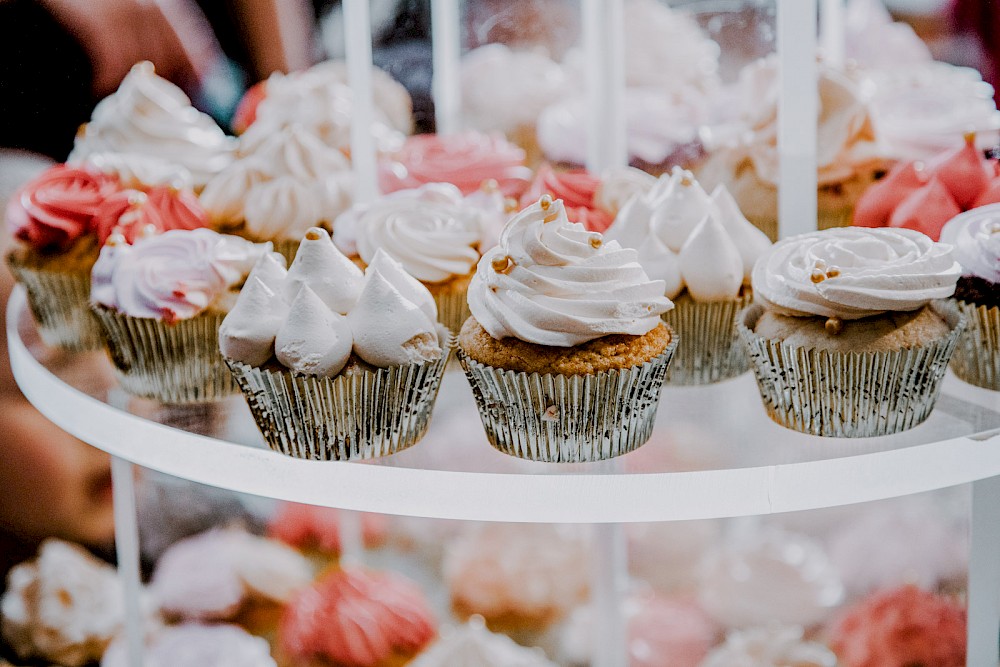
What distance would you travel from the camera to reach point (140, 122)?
2.22 meters

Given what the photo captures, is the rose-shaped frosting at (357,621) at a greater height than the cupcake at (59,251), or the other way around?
the cupcake at (59,251)

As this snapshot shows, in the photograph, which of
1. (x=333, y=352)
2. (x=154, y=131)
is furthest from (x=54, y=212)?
(x=333, y=352)

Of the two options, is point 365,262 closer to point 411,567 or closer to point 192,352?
point 192,352

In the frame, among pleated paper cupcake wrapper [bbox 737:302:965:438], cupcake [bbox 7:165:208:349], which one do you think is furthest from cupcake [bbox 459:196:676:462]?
cupcake [bbox 7:165:208:349]

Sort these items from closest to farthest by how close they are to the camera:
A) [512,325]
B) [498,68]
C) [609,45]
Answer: [512,325], [609,45], [498,68]

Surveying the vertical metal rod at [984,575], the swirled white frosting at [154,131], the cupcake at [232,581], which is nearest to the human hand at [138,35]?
the swirled white frosting at [154,131]

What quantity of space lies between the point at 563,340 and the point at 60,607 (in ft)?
8.44

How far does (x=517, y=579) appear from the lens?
2.85m

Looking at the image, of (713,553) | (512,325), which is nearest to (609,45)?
(512,325)

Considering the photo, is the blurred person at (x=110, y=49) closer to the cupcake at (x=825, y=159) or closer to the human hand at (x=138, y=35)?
the human hand at (x=138, y=35)

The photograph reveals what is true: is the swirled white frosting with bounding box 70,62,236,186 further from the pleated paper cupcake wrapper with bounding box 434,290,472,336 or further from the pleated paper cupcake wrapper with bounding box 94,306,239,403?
the pleated paper cupcake wrapper with bounding box 434,290,472,336

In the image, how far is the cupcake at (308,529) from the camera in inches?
123

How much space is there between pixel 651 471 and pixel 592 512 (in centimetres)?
11

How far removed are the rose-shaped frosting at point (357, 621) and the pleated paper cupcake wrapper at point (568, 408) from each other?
1.50 metres
